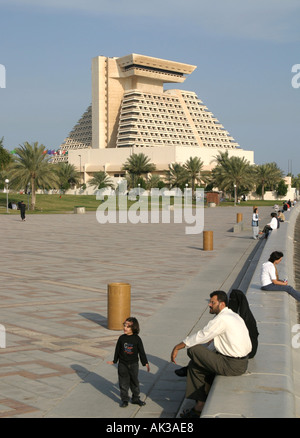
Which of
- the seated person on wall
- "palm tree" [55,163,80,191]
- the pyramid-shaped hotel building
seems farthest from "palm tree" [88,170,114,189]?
the seated person on wall

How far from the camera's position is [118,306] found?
834 cm

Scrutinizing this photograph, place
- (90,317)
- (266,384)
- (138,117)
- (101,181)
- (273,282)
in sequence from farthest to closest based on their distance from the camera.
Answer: (138,117), (101,181), (273,282), (90,317), (266,384)

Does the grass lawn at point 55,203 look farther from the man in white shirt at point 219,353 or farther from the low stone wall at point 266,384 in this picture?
the man in white shirt at point 219,353

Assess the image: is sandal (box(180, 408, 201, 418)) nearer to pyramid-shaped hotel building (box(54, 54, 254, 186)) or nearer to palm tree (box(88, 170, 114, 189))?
palm tree (box(88, 170, 114, 189))

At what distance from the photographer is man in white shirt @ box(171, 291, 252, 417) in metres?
5.20

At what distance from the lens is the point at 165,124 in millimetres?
135625

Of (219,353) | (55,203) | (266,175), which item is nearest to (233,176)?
(266,175)

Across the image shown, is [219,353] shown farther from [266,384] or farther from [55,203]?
[55,203]

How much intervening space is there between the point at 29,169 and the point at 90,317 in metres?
41.5

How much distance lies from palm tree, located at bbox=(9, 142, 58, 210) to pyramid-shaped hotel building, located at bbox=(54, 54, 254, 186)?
6728 centimetres

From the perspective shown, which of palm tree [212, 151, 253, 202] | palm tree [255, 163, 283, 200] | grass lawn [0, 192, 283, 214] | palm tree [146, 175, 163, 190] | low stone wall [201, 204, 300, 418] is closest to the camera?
low stone wall [201, 204, 300, 418]

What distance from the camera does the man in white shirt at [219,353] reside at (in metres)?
5.20

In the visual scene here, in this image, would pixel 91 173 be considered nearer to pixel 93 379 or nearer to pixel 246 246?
pixel 246 246
